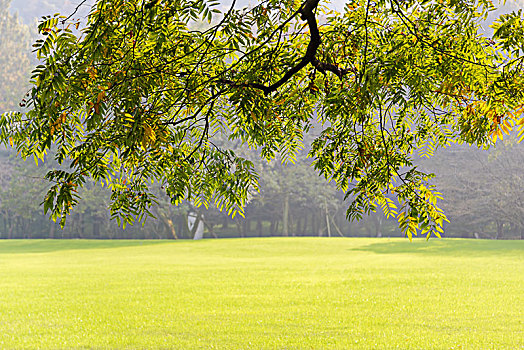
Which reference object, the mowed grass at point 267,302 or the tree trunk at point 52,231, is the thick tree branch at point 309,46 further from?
the tree trunk at point 52,231

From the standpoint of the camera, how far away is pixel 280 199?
134 ft

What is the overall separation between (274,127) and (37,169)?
3547cm

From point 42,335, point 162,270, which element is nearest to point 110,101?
point 42,335

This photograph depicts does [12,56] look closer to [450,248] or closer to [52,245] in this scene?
[52,245]

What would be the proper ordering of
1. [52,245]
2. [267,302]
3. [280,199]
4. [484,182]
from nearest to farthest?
[267,302] → [52,245] → [484,182] → [280,199]

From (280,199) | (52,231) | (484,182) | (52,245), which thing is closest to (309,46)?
(52,245)

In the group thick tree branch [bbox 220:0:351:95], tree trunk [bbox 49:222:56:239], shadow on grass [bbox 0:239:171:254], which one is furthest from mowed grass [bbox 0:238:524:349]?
tree trunk [bbox 49:222:56:239]

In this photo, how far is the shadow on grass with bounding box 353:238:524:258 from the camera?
2216cm

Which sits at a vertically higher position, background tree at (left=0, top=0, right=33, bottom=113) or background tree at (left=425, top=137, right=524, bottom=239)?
background tree at (left=0, top=0, right=33, bottom=113)

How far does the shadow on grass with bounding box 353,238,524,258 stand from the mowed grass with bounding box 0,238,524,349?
2.68ft

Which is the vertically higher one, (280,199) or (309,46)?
(280,199)

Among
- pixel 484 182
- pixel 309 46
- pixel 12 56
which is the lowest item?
pixel 309 46

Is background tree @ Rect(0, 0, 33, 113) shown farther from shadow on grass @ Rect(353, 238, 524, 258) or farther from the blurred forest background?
shadow on grass @ Rect(353, 238, 524, 258)

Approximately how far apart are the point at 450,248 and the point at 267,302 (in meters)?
15.6
